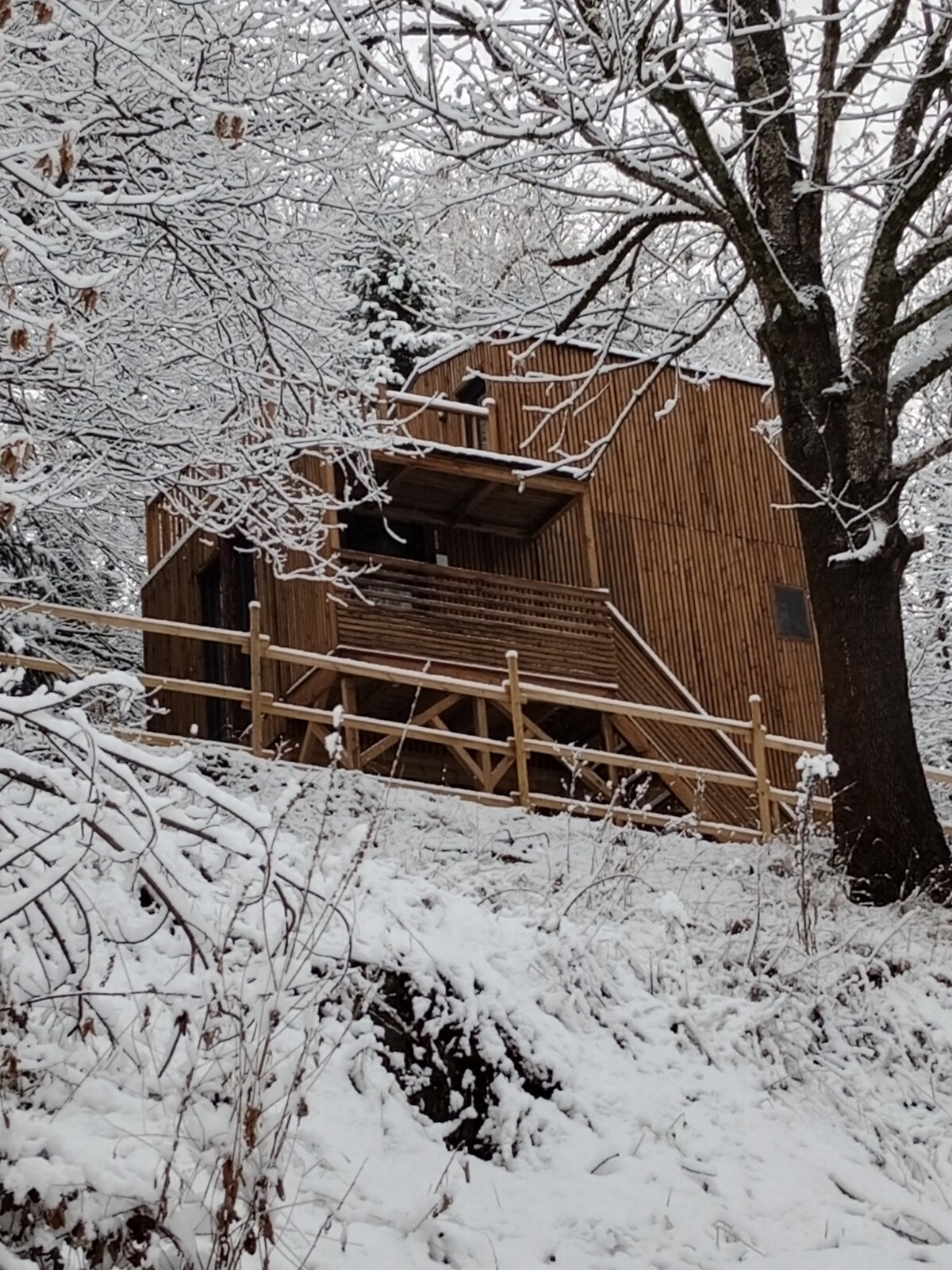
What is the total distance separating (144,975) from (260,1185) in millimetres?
1477

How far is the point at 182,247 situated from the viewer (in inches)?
364

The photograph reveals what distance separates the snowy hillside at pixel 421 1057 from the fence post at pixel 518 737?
296cm

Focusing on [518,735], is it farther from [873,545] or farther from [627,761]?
[873,545]

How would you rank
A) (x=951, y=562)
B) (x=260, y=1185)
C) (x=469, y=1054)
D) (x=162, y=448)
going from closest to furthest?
(x=260, y=1185) → (x=469, y=1054) → (x=162, y=448) → (x=951, y=562)

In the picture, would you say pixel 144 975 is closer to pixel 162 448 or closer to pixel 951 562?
pixel 162 448

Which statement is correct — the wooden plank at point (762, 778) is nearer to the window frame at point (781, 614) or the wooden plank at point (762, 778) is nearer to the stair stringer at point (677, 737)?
the stair stringer at point (677, 737)

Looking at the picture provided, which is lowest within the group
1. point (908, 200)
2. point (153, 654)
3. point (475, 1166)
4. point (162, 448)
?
point (475, 1166)

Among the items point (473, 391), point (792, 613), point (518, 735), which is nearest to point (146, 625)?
point (518, 735)

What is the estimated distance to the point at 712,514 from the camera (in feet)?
65.5

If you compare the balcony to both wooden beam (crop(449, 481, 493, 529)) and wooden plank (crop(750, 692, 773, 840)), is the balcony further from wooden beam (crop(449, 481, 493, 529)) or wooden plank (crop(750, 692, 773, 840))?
wooden plank (crop(750, 692, 773, 840))

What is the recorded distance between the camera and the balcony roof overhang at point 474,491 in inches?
656

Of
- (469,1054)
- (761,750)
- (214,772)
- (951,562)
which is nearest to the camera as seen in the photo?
(469,1054)

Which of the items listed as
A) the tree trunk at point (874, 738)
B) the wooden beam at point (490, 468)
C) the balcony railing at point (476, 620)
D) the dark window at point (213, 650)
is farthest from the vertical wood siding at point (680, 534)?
the tree trunk at point (874, 738)

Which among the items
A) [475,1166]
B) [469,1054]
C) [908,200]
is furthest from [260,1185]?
[908,200]
